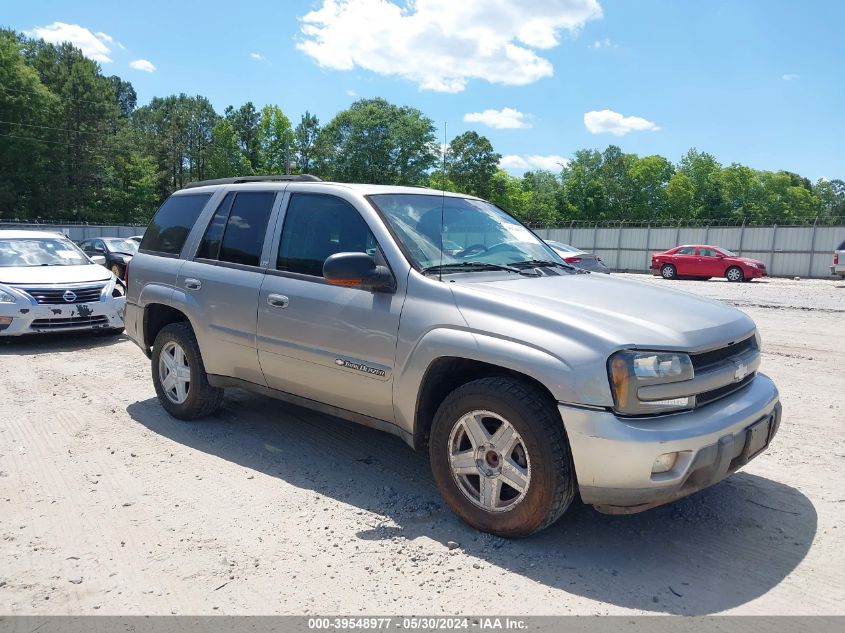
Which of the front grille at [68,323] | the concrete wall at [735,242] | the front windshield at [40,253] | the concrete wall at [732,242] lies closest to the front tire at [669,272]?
the concrete wall at [735,242]

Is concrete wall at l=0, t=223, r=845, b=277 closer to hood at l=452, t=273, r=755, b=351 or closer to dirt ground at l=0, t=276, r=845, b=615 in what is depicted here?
dirt ground at l=0, t=276, r=845, b=615

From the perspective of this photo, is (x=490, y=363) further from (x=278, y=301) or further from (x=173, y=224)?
(x=173, y=224)

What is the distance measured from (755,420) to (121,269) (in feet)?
57.2

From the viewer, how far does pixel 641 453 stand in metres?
2.90

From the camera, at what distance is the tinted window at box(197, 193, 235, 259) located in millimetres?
5113

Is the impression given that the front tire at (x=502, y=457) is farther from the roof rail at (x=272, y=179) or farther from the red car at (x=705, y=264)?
the red car at (x=705, y=264)

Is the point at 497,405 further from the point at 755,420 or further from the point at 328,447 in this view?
the point at 328,447

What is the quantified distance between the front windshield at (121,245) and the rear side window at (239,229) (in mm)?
15510

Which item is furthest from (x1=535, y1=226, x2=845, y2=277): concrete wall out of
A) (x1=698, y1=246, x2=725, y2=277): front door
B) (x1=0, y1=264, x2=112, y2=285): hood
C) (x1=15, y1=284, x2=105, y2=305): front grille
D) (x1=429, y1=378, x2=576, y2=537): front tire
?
(x1=429, y1=378, x2=576, y2=537): front tire

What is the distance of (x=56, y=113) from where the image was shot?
58125 mm

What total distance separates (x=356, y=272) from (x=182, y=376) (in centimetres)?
247

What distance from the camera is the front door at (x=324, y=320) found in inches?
150

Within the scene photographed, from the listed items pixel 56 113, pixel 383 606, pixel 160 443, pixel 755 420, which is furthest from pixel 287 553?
pixel 56 113

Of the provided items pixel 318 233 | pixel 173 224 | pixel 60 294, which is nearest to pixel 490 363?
pixel 318 233
